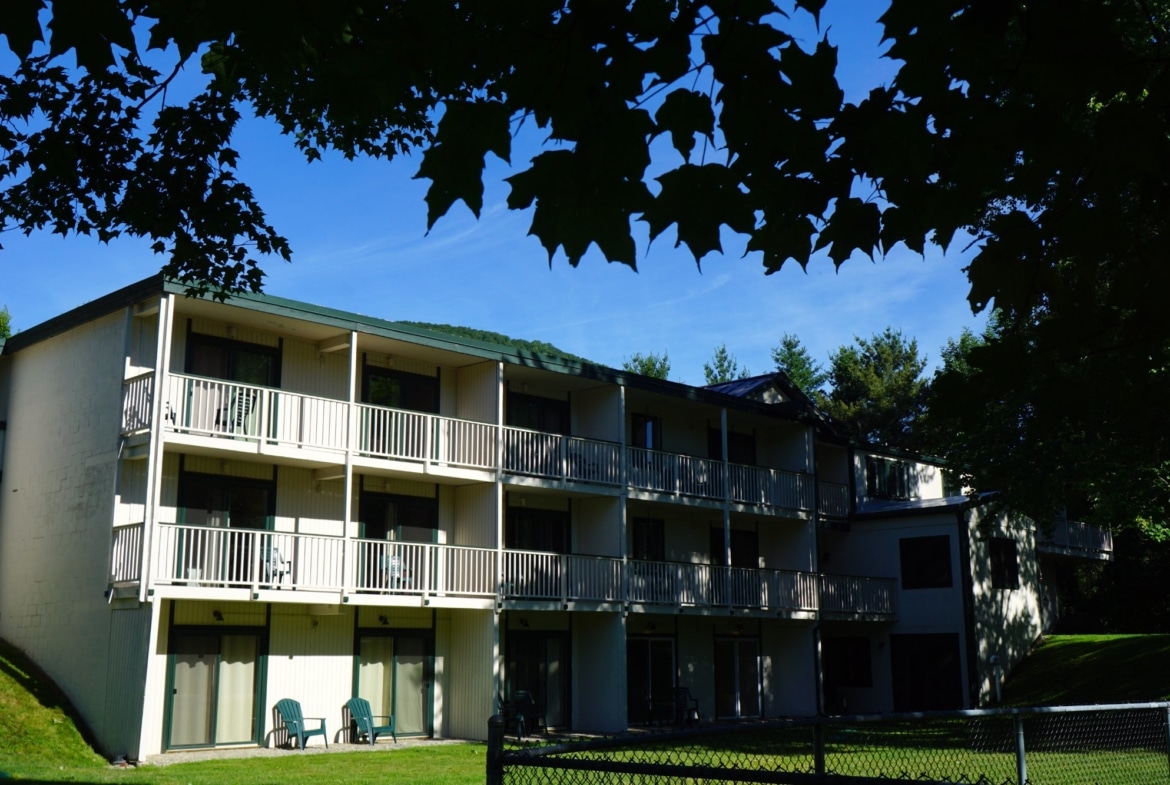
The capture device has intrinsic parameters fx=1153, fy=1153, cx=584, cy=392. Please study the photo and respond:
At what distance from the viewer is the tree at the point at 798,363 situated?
65875mm

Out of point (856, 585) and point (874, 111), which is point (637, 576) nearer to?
point (856, 585)

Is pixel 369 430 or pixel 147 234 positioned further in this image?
pixel 369 430

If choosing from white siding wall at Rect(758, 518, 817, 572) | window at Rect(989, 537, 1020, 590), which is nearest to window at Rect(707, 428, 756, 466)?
white siding wall at Rect(758, 518, 817, 572)

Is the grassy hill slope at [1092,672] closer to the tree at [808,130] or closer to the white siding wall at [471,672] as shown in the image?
the white siding wall at [471,672]

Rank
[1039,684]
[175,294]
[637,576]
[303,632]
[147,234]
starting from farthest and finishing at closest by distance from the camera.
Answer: [1039,684], [637,576], [303,632], [175,294], [147,234]

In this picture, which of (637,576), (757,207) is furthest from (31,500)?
(757,207)

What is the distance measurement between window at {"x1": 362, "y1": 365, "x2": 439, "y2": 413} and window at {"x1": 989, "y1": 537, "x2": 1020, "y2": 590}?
57.9ft

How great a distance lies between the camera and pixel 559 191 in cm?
391

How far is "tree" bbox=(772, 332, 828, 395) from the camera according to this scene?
6588cm

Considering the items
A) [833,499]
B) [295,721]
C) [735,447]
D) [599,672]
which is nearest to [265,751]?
[295,721]

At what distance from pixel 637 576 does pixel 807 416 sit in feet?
29.4

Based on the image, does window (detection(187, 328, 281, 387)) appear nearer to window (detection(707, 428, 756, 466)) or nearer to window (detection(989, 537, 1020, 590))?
window (detection(707, 428, 756, 466))

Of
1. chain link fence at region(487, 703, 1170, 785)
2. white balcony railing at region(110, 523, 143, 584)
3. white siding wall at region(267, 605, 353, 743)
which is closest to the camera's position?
chain link fence at region(487, 703, 1170, 785)

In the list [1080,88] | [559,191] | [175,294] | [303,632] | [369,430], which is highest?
[175,294]
